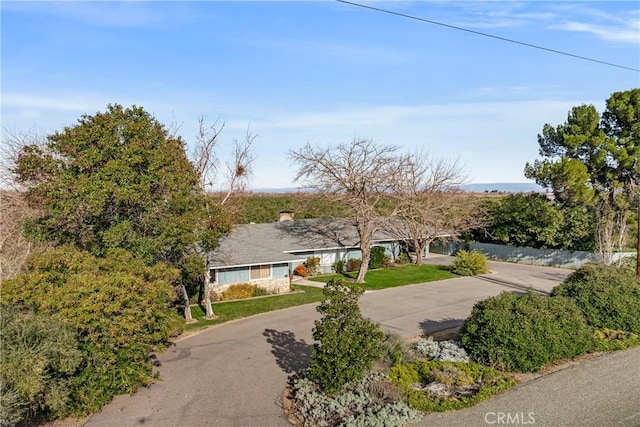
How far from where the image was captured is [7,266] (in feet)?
57.7

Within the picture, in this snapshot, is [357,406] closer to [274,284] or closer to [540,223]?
[274,284]

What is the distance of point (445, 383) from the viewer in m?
11.8

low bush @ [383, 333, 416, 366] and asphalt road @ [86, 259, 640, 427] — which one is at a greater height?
low bush @ [383, 333, 416, 366]

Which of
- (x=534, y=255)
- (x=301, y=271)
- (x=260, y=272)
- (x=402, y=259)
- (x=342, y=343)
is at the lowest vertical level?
(x=301, y=271)

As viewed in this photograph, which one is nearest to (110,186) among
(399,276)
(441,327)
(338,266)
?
(441,327)

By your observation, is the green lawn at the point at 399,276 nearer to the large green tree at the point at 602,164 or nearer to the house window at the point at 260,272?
the house window at the point at 260,272

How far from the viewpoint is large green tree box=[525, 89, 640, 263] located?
89.4 ft

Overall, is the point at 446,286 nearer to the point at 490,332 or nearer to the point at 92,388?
the point at 490,332

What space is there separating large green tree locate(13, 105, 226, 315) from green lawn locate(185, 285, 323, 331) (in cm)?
516

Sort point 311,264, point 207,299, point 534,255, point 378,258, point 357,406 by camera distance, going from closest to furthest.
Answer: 1. point 357,406
2. point 207,299
3. point 311,264
4. point 378,258
5. point 534,255

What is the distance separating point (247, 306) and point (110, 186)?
1044 cm

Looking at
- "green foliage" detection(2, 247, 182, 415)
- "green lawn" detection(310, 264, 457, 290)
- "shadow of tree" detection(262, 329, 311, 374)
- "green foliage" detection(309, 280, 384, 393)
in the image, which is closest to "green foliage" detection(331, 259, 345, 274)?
"green lawn" detection(310, 264, 457, 290)

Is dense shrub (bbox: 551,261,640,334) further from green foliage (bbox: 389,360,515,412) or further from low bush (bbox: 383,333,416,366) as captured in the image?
low bush (bbox: 383,333,416,366)

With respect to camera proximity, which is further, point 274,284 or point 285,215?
point 285,215
